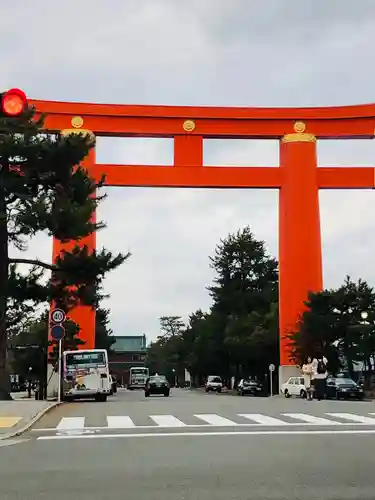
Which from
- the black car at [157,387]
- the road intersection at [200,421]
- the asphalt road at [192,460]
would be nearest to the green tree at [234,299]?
A: the black car at [157,387]

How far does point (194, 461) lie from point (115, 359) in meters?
125

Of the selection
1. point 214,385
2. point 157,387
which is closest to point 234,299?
point 214,385

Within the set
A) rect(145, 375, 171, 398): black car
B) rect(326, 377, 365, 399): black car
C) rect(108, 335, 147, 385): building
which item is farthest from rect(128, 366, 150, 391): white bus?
rect(326, 377, 365, 399): black car

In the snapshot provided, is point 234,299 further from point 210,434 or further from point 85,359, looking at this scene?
point 210,434

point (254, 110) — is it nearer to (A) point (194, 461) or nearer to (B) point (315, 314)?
(B) point (315, 314)

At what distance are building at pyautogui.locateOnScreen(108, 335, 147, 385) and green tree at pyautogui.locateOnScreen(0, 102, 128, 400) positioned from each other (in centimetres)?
10041

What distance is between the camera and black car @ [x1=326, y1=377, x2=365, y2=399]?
40.8 m

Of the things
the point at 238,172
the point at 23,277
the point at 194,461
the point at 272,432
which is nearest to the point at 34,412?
the point at 272,432

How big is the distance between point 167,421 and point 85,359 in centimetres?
2133

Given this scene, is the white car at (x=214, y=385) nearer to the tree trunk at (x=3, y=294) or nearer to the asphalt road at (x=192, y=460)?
the tree trunk at (x=3, y=294)

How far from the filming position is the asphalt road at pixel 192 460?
8.16m

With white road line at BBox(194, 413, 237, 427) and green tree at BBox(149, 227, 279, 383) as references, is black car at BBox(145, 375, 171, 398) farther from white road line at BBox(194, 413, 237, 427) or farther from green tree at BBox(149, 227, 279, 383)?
white road line at BBox(194, 413, 237, 427)

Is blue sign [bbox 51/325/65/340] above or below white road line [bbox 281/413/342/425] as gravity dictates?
above

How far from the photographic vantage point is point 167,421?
1705cm
